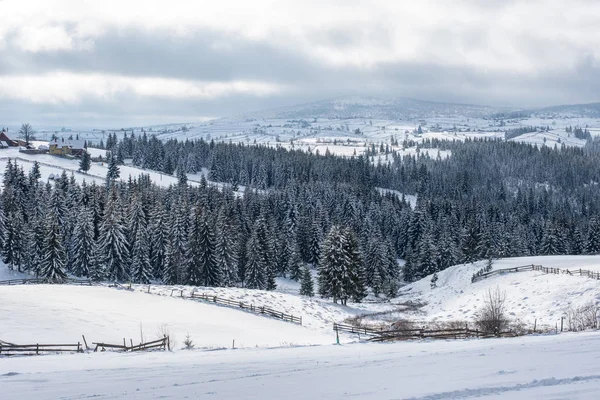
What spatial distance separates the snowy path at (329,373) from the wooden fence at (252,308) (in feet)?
62.4

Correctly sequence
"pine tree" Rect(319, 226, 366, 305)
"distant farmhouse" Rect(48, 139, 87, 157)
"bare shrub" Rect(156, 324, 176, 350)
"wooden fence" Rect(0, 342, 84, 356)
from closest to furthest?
"wooden fence" Rect(0, 342, 84, 356) < "bare shrub" Rect(156, 324, 176, 350) < "pine tree" Rect(319, 226, 366, 305) < "distant farmhouse" Rect(48, 139, 87, 157)

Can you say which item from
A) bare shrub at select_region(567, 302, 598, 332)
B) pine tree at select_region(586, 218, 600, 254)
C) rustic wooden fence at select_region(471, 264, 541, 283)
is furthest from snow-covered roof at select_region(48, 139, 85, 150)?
bare shrub at select_region(567, 302, 598, 332)

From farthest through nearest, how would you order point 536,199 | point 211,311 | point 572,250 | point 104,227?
1. point 536,199
2. point 572,250
3. point 104,227
4. point 211,311

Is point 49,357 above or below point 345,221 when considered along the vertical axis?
above

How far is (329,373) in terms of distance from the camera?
17.1 metres

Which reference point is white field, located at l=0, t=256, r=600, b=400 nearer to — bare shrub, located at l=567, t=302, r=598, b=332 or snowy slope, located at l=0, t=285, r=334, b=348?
snowy slope, located at l=0, t=285, r=334, b=348

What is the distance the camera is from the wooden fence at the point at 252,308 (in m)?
41.8

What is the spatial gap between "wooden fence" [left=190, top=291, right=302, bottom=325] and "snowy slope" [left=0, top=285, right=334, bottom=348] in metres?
1.25

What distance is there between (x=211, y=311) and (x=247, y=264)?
93.9 ft

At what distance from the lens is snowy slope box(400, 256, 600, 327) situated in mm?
41156

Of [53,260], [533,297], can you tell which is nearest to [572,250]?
[533,297]

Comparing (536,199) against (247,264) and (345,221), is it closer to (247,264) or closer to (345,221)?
(345,221)

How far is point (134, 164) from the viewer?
176375 mm

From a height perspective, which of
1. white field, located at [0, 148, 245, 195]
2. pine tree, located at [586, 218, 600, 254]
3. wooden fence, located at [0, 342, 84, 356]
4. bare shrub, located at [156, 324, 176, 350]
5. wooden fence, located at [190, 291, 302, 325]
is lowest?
pine tree, located at [586, 218, 600, 254]
